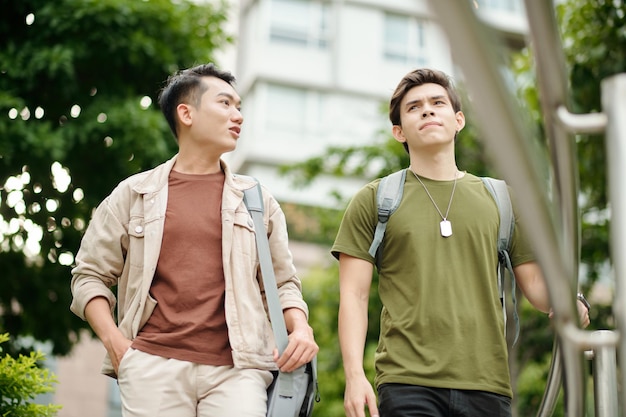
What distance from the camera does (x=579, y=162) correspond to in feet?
40.2

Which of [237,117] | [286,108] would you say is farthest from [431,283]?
[286,108]

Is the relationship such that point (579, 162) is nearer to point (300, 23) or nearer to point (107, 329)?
point (107, 329)

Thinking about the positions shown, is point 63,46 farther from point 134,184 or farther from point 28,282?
point 134,184

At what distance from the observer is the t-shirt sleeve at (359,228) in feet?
12.5

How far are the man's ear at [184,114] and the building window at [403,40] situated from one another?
29.6 m

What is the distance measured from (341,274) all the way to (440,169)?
1.89 ft

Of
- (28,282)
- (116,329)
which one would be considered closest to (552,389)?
(116,329)

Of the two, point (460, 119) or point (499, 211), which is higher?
point (460, 119)

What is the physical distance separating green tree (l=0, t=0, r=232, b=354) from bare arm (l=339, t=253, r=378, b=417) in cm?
677

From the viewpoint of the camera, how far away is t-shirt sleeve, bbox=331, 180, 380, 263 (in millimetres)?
3822

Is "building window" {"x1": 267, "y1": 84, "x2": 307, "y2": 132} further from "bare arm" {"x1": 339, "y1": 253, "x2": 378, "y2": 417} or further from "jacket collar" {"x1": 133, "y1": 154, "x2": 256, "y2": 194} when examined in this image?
"bare arm" {"x1": 339, "y1": 253, "x2": 378, "y2": 417}

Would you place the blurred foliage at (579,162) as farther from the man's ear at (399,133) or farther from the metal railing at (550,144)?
the metal railing at (550,144)

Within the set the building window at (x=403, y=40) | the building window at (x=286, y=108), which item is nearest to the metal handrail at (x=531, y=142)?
the building window at (x=286, y=108)

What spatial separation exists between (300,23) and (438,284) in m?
30.1
